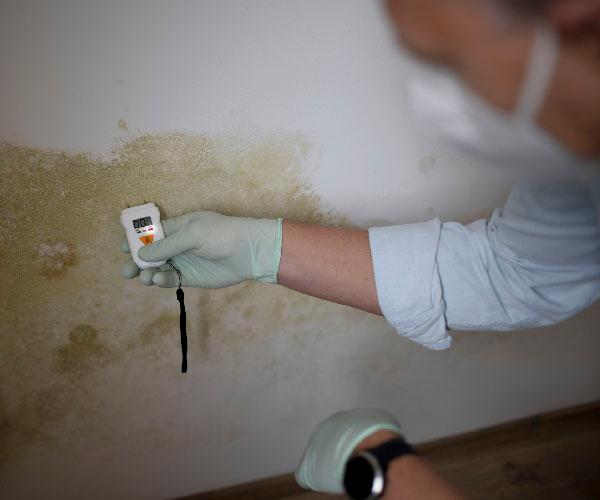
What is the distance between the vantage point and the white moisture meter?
2.94 feet

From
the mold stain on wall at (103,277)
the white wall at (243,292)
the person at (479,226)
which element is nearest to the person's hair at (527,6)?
the person at (479,226)

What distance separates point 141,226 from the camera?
35.7 inches

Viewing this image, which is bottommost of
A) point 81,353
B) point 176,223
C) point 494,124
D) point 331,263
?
point 81,353

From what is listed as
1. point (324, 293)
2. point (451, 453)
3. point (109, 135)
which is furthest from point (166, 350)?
point (451, 453)

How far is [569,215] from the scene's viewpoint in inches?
31.7

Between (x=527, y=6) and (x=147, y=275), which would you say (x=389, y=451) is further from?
(x=527, y=6)

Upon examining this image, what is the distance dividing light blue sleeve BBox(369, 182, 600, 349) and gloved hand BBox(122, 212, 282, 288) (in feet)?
Result: 0.66

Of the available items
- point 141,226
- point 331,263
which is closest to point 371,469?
point 331,263

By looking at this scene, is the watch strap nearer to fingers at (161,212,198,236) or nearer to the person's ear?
fingers at (161,212,198,236)

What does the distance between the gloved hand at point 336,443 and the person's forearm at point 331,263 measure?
199mm

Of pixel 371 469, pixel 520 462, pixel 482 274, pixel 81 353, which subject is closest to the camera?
pixel 371 469

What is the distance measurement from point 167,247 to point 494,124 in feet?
1.92

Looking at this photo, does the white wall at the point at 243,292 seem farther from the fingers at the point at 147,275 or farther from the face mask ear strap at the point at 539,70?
the face mask ear strap at the point at 539,70

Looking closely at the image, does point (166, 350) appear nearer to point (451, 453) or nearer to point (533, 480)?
point (451, 453)
